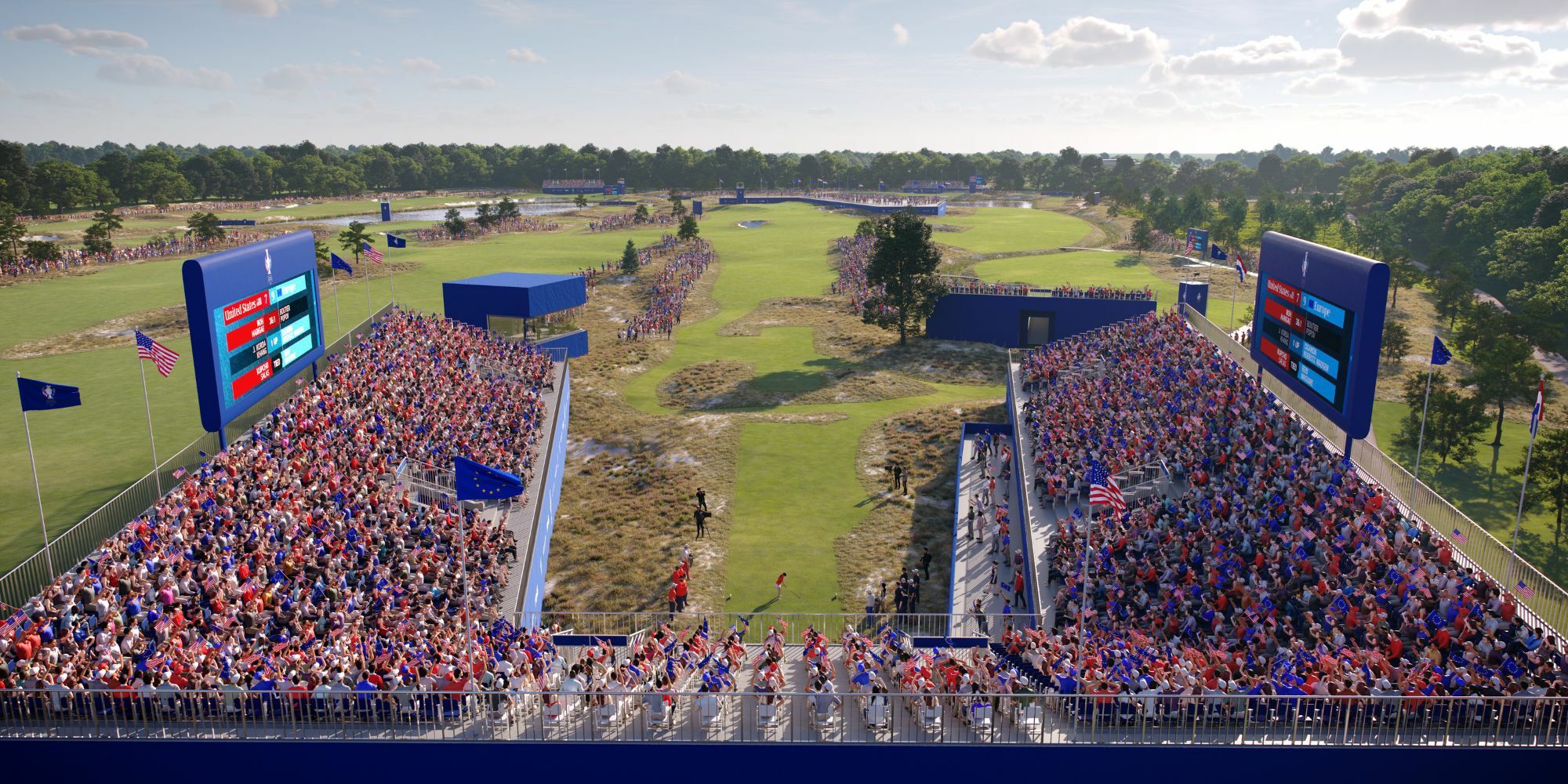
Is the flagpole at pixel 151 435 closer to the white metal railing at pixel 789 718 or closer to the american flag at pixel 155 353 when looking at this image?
the american flag at pixel 155 353

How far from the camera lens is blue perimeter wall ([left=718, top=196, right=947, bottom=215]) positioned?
135500 millimetres

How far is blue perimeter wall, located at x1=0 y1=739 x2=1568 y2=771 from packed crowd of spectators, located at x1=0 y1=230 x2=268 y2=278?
69.0 m

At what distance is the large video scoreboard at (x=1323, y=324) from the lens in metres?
20.4

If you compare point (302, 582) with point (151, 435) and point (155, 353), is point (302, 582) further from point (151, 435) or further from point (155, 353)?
point (155, 353)

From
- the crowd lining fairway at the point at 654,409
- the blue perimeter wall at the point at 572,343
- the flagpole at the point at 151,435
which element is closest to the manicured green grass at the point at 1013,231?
the crowd lining fairway at the point at 654,409

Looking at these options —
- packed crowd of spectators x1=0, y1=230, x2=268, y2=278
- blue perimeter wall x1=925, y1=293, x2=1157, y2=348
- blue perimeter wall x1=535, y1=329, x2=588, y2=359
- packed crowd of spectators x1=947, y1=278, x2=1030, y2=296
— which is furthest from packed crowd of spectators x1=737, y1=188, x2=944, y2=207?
blue perimeter wall x1=535, y1=329, x2=588, y2=359

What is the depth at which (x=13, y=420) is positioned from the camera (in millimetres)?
35656

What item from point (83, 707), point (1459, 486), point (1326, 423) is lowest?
point (1459, 486)

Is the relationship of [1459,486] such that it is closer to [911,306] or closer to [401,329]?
[911,306]

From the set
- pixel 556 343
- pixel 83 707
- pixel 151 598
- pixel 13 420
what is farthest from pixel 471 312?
pixel 83 707

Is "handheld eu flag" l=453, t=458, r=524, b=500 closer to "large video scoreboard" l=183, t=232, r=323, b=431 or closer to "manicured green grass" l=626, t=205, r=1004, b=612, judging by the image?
"large video scoreboard" l=183, t=232, r=323, b=431

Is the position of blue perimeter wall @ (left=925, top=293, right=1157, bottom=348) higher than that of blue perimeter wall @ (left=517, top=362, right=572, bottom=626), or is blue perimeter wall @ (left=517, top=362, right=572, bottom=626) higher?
blue perimeter wall @ (left=925, top=293, right=1157, bottom=348)

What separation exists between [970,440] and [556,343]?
2303 cm

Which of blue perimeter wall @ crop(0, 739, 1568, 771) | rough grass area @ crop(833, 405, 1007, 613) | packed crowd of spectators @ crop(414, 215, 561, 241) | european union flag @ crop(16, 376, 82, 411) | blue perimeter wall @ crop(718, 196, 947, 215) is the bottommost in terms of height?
rough grass area @ crop(833, 405, 1007, 613)
